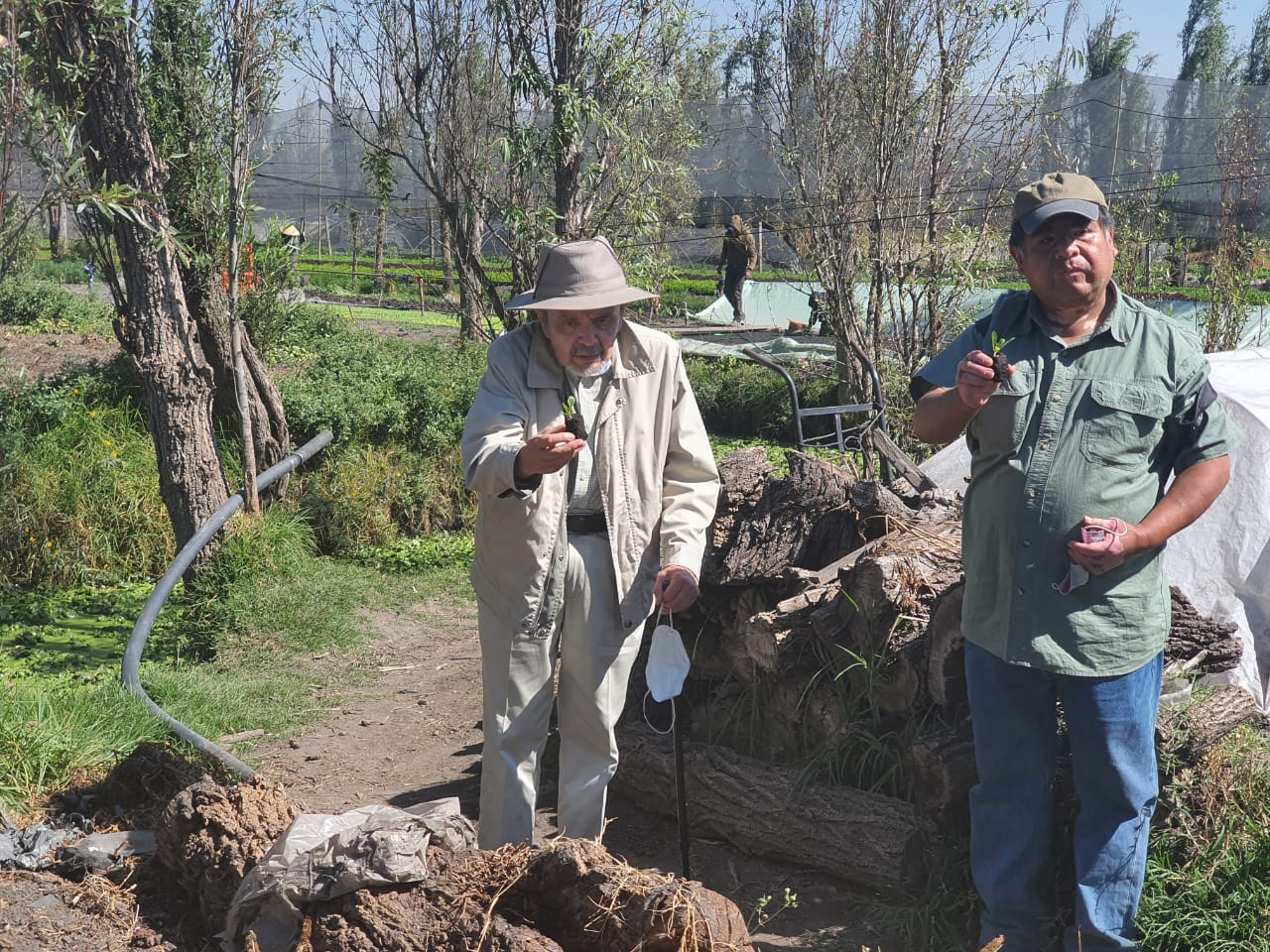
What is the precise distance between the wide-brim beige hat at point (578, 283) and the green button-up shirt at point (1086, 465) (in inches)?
40.4

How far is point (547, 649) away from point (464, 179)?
585 centimetres

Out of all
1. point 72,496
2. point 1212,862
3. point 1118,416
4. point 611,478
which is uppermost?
point 1118,416

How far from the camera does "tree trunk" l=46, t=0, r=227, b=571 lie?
6.28 m

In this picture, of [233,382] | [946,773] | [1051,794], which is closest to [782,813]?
[946,773]

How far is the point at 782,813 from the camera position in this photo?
4035 millimetres

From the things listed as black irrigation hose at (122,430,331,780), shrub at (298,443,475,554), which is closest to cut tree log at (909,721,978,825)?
black irrigation hose at (122,430,331,780)

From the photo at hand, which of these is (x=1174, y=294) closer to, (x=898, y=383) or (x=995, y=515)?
(x=898, y=383)

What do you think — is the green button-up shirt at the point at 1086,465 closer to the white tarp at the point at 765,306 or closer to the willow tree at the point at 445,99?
the willow tree at the point at 445,99

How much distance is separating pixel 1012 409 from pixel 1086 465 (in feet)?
0.71

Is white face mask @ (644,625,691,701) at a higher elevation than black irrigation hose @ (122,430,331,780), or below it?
higher

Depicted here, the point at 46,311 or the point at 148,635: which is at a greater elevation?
the point at 46,311

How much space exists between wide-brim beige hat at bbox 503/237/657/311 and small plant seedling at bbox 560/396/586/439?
0.26 m

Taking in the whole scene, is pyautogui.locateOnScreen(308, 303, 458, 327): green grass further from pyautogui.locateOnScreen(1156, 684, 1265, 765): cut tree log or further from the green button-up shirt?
the green button-up shirt

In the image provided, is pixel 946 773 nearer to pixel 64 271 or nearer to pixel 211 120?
pixel 211 120
